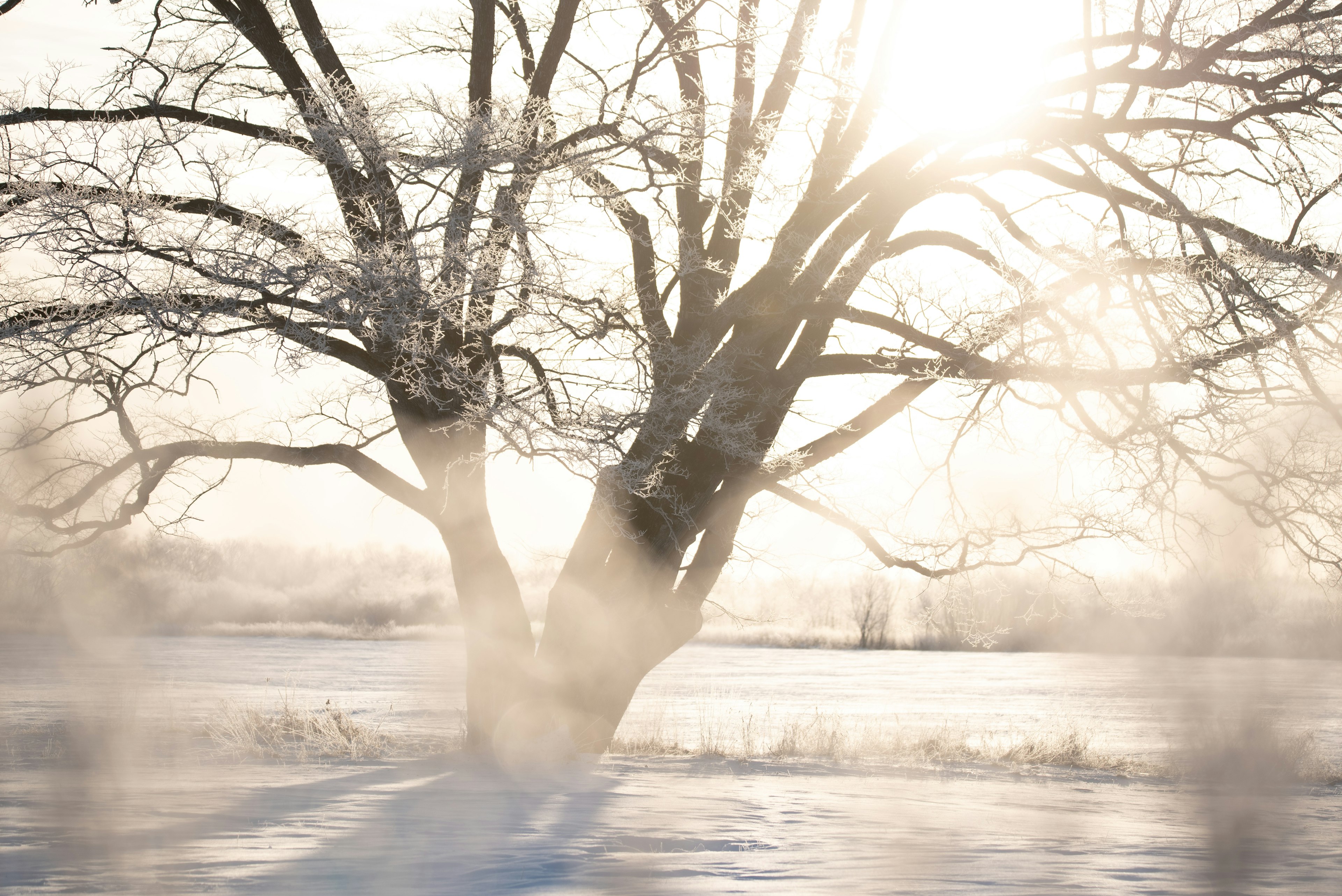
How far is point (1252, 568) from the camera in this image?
13281 millimetres

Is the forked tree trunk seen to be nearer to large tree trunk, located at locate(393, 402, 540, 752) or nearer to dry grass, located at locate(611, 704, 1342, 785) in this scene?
large tree trunk, located at locate(393, 402, 540, 752)

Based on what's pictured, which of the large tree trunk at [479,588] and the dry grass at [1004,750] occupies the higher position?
the large tree trunk at [479,588]

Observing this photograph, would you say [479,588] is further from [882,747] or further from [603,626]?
[882,747]

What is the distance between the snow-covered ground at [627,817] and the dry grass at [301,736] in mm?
372

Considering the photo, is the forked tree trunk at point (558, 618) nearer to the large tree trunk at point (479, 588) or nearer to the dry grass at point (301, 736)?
the large tree trunk at point (479, 588)

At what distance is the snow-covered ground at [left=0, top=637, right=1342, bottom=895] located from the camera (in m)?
6.15

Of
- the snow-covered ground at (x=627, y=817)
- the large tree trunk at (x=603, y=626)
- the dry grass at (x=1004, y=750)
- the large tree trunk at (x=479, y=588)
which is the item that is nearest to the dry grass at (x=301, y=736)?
the snow-covered ground at (x=627, y=817)

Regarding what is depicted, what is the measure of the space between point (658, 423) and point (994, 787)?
4596 mm

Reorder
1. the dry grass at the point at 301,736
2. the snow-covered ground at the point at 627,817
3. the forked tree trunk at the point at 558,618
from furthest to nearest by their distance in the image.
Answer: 1. the forked tree trunk at the point at 558,618
2. the dry grass at the point at 301,736
3. the snow-covered ground at the point at 627,817

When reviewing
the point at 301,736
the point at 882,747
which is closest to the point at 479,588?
the point at 301,736

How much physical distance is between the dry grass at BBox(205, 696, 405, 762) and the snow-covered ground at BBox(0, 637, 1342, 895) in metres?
0.37

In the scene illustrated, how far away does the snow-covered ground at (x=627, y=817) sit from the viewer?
242 inches

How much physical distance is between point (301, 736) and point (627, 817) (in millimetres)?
6276

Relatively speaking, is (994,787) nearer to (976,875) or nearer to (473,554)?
(976,875)
